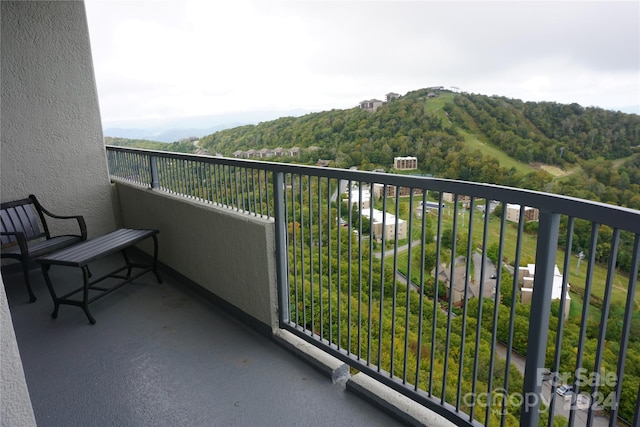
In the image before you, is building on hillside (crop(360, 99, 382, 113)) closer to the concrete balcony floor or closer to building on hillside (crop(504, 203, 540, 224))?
the concrete balcony floor

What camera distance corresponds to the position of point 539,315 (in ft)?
4.22

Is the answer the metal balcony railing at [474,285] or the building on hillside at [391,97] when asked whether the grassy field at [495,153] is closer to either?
the metal balcony railing at [474,285]

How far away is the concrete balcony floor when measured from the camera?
75.9 inches

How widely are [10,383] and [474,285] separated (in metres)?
1.58

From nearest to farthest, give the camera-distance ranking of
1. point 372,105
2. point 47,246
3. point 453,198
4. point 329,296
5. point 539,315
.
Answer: point 539,315, point 453,198, point 329,296, point 47,246, point 372,105

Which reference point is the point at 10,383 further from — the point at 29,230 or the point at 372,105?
the point at 372,105

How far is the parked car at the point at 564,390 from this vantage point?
1265mm

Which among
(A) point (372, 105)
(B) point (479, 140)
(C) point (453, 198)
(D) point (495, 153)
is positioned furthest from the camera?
(A) point (372, 105)

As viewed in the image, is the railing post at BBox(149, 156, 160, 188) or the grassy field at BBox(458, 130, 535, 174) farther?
the railing post at BBox(149, 156, 160, 188)

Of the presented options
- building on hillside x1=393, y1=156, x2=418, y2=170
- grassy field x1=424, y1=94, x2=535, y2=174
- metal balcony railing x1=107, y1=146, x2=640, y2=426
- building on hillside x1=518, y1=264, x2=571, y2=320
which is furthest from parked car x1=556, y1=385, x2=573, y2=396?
grassy field x1=424, y1=94, x2=535, y2=174

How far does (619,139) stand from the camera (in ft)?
13.6

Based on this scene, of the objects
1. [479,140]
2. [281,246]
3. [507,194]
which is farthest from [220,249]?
[479,140]

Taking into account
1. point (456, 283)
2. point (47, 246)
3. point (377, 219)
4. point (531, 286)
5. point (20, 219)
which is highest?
point (377, 219)

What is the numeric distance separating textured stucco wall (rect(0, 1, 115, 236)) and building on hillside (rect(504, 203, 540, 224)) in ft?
15.4
